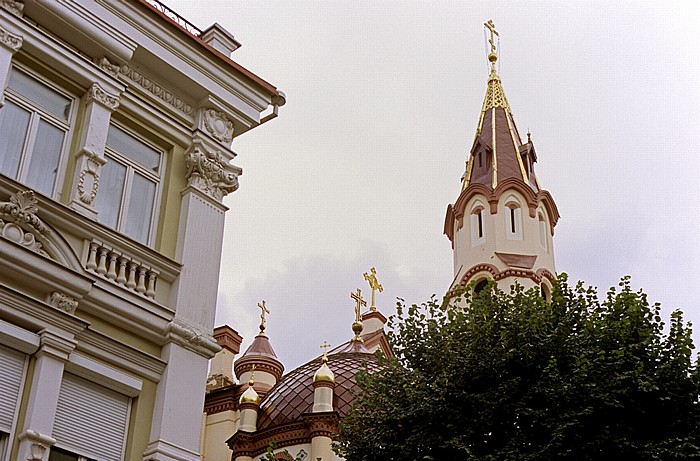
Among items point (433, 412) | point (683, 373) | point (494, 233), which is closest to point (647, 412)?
point (683, 373)

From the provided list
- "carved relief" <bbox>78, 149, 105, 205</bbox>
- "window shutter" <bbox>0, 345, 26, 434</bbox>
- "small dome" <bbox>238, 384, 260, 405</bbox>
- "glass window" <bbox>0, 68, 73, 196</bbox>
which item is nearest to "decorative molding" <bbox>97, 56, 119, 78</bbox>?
"glass window" <bbox>0, 68, 73, 196</bbox>

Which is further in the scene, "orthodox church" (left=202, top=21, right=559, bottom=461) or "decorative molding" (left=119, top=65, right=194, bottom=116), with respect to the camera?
"orthodox church" (left=202, top=21, right=559, bottom=461)

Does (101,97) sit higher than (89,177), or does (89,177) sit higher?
(101,97)

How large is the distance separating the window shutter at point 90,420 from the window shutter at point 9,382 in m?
0.48

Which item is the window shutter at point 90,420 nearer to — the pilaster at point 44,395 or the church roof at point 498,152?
the pilaster at point 44,395

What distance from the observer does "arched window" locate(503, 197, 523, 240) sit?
150 feet

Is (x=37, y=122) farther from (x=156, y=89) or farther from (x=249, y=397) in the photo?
(x=249, y=397)

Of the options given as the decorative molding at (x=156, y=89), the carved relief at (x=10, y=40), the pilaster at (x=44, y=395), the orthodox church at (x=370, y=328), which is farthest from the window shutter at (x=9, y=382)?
the orthodox church at (x=370, y=328)

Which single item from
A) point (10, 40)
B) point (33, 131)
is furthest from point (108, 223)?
point (10, 40)

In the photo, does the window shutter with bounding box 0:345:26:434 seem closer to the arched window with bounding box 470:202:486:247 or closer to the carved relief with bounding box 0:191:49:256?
the carved relief with bounding box 0:191:49:256

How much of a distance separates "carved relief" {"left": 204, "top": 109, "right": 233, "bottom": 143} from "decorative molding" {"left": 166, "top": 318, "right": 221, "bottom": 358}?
110 inches

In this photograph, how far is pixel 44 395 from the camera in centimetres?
1003

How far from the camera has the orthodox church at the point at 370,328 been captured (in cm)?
3362

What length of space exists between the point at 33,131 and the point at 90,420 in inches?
129
